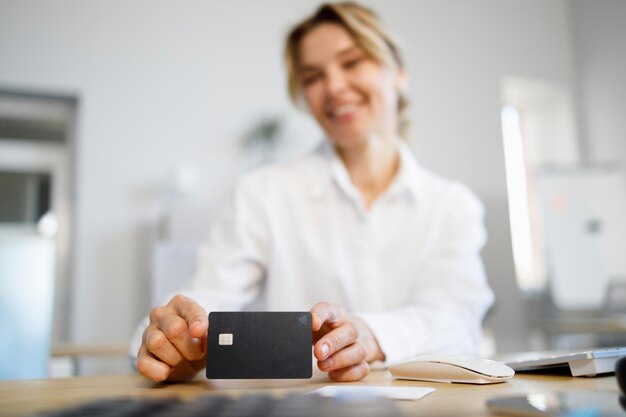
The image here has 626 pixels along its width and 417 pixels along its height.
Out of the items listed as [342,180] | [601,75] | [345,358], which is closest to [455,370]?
[345,358]

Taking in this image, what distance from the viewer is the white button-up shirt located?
117 cm

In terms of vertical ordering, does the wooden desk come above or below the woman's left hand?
below

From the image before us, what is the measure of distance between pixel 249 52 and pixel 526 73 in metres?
2.49

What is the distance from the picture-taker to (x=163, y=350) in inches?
26.2

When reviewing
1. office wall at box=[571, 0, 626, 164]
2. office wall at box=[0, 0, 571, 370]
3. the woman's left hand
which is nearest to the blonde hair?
the woman's left hand

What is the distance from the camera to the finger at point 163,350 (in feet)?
2.18

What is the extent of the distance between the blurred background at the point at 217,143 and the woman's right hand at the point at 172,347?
7.40 feet

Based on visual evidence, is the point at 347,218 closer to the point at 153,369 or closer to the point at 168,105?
the point at 153,369

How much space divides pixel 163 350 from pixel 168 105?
3.23 m

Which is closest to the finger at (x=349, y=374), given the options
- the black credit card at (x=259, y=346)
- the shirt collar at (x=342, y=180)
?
the black credit card at (x=259, y=346)

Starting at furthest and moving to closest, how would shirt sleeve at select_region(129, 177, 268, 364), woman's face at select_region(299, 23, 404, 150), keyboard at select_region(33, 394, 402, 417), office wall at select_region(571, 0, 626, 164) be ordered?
office wall at select_region(571, 0, 626, 164), woman's face at select_region(299, 23, 404, 150), shirt sleeve at select_region(129, 177, 268, 364), keyboard at select_region(33, 394, 402, 417)

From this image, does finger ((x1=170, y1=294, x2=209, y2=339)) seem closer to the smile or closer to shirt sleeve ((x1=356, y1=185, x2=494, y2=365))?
shirt sleeve ((x1=356, y1=185, x2=494, y2=365))

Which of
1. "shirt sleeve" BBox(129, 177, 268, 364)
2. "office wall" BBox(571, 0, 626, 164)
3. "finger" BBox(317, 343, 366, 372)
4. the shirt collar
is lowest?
"finger" BBox(317, 343, 366, 372)

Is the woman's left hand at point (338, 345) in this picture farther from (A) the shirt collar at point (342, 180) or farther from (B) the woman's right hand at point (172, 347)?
(A) the shirt collar at point (342, 180)
